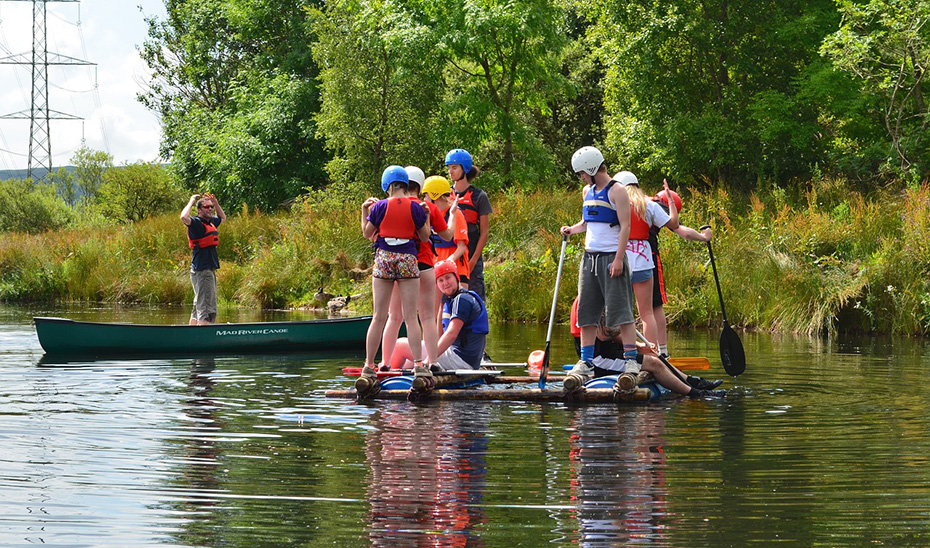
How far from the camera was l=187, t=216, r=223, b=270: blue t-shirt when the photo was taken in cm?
1380

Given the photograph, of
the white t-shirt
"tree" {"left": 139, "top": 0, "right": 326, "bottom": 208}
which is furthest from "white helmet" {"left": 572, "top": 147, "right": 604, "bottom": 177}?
"tree" {"left": 139, "top": 0, "right": 326, "bottom": 208}

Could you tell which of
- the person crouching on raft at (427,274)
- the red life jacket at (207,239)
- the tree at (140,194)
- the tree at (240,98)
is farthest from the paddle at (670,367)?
the tree at (140,194)

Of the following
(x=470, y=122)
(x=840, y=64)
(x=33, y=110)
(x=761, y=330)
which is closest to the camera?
(x=761, y=330)

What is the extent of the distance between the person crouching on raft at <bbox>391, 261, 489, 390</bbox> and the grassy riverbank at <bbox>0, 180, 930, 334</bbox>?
7.88 meters

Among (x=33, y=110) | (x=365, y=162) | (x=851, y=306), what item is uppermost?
(x=33, y=110)

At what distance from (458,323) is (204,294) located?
5.77 meters

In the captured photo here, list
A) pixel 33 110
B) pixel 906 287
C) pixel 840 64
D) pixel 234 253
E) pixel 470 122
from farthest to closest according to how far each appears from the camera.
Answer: pixel 33 110 → pixel 470 122 → pixel 234 253 → pixel 840 64 → pixel 906 287

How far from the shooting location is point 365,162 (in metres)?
32.2

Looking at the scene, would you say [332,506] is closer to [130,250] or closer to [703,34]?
[703,34]

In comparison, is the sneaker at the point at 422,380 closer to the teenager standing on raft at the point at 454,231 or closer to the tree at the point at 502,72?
the teenager standing on raft at the point at 454,231

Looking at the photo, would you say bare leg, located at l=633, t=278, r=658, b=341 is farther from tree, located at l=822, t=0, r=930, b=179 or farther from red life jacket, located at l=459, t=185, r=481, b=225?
tree, located at l=822, t=0, r=930, b=179

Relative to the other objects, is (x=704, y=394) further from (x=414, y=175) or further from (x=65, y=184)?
(x=65, y=184)

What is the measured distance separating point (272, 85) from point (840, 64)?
2311 cm

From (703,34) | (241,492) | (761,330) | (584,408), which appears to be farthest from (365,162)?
(241,492)
